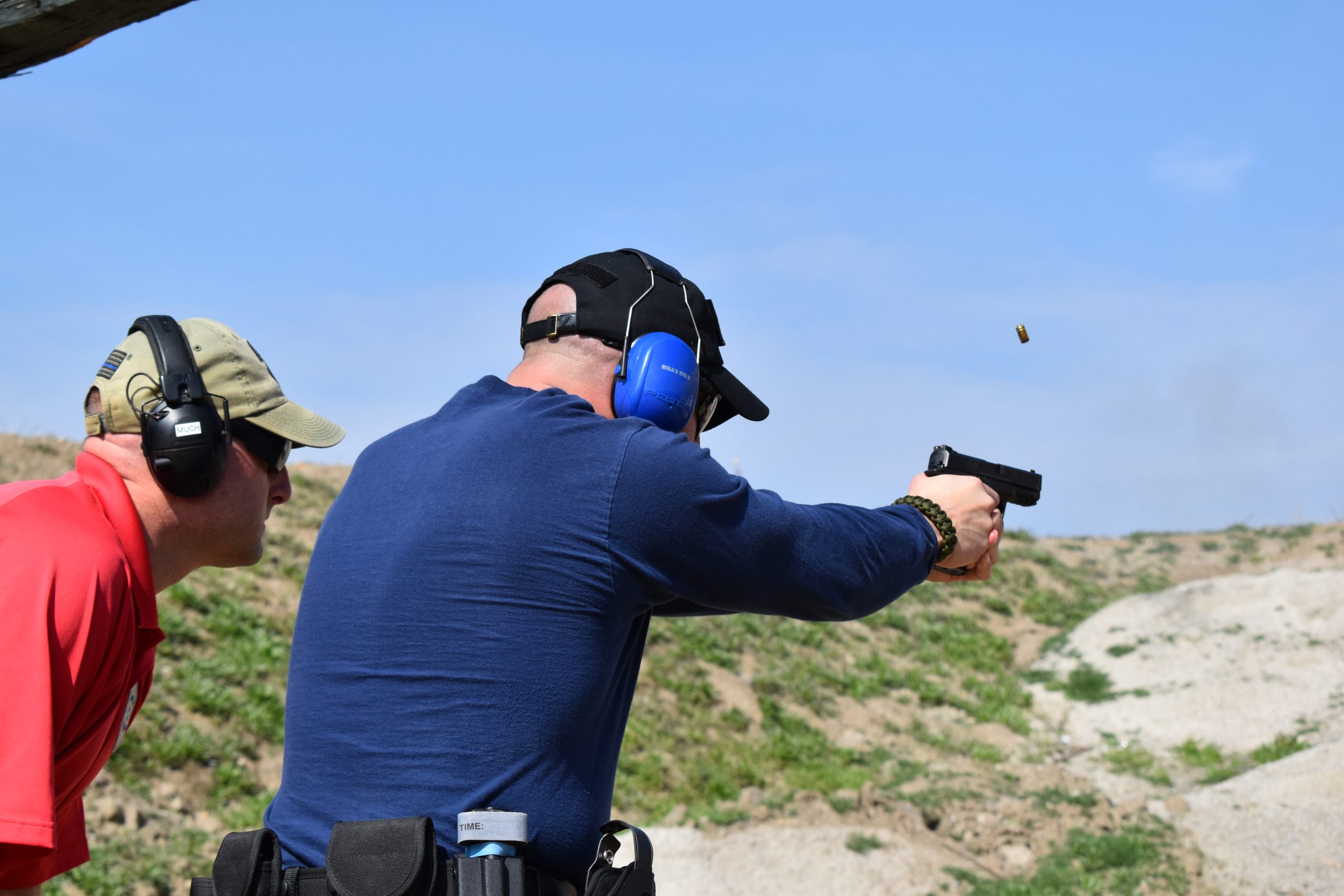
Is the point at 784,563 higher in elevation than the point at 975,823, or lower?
higher

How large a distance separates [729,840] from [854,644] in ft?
30.1

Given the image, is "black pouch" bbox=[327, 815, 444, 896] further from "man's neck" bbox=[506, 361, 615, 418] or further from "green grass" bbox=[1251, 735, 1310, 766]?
"green grass" bbox=[1251, 735, 1310, 766]

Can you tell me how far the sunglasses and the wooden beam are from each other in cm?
91

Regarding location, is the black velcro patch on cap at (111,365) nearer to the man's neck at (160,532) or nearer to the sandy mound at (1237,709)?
the man's neck at (160,532)

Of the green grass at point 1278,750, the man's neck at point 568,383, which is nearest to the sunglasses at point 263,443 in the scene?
the man's neck at point 568,383

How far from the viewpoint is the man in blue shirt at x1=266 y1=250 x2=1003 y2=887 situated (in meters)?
2.27

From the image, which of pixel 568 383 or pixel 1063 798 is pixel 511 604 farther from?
pixel 1063 798

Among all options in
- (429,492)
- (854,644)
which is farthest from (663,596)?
(854,644)

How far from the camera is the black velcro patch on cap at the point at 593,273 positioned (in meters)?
2.87

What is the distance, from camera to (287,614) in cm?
1223

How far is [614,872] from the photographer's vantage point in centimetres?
241

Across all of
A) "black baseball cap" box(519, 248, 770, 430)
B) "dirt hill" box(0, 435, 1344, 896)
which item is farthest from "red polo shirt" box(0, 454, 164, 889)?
"dirt hill" box(0, 435, 1344, 896)

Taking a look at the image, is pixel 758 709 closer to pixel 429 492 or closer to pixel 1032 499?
pixel 1032 499

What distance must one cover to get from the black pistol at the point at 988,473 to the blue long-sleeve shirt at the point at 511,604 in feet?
2.38
